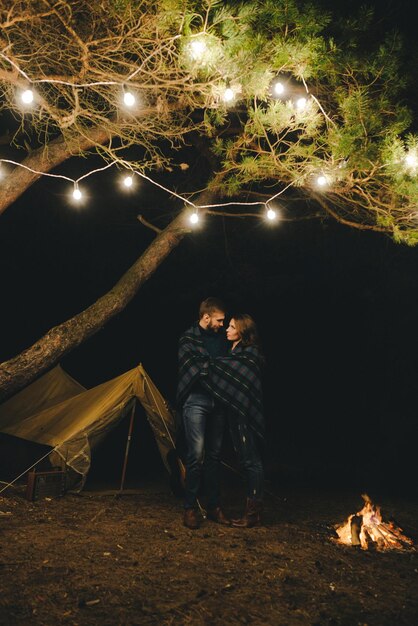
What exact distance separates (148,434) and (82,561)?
6080mm

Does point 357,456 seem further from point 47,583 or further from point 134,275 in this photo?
point 47,583

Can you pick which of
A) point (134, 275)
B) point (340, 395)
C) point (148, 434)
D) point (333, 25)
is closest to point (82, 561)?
point (134, 275)

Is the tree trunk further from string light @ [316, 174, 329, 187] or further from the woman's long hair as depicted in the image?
string light @ [316, 174, 329, 187]

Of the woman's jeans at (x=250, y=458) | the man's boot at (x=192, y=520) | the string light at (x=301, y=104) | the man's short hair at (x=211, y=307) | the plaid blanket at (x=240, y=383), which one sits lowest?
the man's boot at (x=192, y=520)

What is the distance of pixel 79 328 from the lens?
4.26 meters

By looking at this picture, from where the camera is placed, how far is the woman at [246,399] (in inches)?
152

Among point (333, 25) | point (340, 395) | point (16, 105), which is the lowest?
point (340, 395)

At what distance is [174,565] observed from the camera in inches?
123

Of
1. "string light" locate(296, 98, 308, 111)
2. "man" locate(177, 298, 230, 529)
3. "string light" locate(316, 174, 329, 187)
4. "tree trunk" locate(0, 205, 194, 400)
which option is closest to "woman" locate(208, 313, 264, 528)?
"man" locate(177, 298, 230, 529)

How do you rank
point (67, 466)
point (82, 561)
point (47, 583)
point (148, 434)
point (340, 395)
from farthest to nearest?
point (340, 395)
point (148, 434)
point (67, 466)
point (82, 561)
point (47, 583)

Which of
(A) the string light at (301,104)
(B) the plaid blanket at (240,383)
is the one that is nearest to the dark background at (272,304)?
(B) the plaid blanket at (240,383)

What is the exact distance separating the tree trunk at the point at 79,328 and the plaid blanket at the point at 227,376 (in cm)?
85

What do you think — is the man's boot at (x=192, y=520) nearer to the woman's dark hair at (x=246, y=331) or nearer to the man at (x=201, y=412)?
the man at (x=201, y=412)

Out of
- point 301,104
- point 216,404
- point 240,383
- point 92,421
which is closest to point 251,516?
point 216,404
